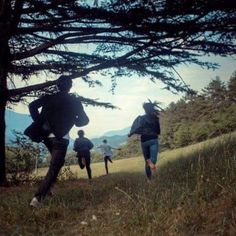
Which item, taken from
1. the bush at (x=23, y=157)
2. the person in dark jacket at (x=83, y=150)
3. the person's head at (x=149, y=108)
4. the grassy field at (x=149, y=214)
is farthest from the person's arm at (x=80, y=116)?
the person in dark jacket at (x=83, y=150)

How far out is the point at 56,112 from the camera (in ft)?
21.7

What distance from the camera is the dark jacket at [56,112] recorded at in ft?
21.6

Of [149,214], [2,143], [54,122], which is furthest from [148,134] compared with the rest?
[149,214]

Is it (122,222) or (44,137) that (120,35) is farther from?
(122,222)

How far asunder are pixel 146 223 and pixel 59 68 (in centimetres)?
908

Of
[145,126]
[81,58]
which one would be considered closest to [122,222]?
[145,126]

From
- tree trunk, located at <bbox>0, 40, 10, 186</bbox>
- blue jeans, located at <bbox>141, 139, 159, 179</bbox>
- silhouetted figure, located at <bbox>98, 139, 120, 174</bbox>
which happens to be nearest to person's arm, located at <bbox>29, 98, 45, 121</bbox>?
tree trunk, located at <bbox>0, 40, 10, 186</bbox>

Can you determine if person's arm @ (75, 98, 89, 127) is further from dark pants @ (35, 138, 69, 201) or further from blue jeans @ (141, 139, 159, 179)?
blue jeans @ (141, 139, 159, 179)

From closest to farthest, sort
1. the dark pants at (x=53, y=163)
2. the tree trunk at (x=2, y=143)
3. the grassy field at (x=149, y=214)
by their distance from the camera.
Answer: the grassy field at (x=149, y=214), the dark pants at (x=53, y=163), the tree trunk at (x=2, y=143)

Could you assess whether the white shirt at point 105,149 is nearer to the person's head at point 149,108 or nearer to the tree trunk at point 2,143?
the tree trunk at point 2,143

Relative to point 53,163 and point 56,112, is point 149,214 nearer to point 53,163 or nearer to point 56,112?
point 53,163

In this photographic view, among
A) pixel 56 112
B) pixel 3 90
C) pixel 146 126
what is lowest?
pixel 146 126

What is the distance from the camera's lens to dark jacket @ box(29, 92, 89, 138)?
6578mm

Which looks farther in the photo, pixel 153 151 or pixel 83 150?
pixel 83 150
